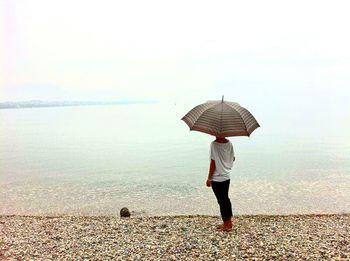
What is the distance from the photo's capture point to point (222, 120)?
808 centimetres

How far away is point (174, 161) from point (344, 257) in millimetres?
27739

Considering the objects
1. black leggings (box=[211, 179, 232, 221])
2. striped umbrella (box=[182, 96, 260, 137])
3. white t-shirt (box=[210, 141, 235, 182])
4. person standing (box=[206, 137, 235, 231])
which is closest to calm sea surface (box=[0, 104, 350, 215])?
black leggings (box=[211, 179, 232, 221])

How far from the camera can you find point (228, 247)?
8250mm

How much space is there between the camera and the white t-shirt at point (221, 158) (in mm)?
8602

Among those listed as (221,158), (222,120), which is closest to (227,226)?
(221,158)

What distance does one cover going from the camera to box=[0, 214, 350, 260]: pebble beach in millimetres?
7969

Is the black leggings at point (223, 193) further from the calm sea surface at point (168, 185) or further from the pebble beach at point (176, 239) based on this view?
the calm sea surface at point (168, 185)

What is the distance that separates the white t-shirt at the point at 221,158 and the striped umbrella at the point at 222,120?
67cm

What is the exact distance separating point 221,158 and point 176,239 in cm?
243

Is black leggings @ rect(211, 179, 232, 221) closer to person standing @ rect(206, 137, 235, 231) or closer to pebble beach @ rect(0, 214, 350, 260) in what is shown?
person standing @ rect(206, 137, 235, 231)

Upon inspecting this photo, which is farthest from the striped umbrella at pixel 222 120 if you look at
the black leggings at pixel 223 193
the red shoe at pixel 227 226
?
the red shoe at pixel 227 226

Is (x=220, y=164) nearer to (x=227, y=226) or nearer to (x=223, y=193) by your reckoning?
(x=223, y=193)

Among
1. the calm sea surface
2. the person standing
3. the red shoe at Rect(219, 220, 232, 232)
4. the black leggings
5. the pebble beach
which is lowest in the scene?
the calm sea surface

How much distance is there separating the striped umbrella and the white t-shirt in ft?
2.21
